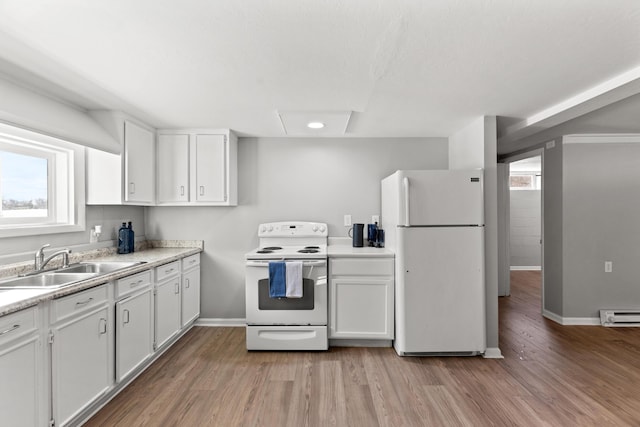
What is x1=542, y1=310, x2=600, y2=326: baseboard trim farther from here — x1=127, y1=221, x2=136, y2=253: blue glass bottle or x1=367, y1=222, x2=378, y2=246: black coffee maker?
x1=127, y1=221, x2=136, y2=253: blue glass bottle

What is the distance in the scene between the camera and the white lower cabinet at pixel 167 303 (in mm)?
2791

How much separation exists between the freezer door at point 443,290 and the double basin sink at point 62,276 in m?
2.28

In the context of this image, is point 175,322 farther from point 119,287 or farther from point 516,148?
point 516,148

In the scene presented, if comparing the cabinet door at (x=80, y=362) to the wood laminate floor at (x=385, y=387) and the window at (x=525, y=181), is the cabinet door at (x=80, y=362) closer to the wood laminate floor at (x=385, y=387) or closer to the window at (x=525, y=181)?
the wood laminate floor at (x=385, y=387)

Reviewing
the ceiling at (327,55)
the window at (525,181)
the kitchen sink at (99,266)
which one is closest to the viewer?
the ceiling at (327,55)

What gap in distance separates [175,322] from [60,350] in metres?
1.38

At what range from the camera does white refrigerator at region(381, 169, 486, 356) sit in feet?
9.30

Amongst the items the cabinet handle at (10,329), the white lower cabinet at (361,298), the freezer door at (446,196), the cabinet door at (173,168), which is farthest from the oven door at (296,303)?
the cabinet handle at (10,329)

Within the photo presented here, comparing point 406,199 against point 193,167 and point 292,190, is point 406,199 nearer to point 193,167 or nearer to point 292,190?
point 292,190

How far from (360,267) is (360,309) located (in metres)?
0.39

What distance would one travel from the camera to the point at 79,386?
1.90 metres

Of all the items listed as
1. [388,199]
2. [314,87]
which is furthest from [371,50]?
[388,199]

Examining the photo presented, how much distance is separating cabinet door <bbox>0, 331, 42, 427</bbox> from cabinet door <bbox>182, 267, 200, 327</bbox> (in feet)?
5.49

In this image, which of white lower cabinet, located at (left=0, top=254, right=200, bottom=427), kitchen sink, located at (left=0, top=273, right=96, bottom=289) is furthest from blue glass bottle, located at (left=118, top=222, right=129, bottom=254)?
kitchen sink, located at (left=0, top=273, right=96, bottom=289)
